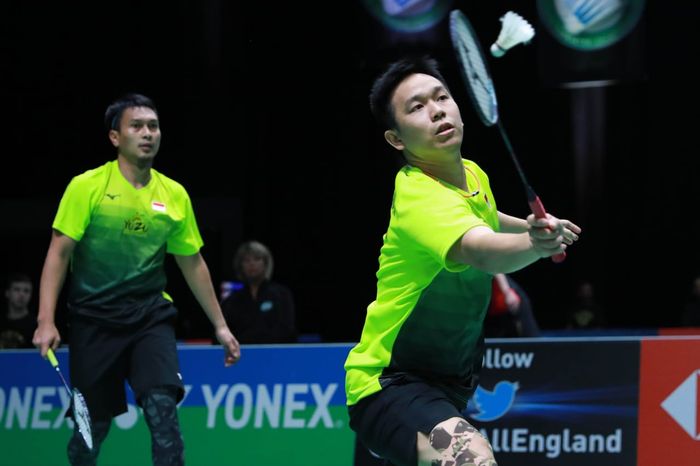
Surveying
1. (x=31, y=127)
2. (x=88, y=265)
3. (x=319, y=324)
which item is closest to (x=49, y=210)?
(x=31, y=127)

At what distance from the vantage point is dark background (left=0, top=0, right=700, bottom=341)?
1115 cm

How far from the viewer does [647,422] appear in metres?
5.41

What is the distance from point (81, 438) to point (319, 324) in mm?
6855

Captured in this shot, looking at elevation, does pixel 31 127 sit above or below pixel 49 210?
above

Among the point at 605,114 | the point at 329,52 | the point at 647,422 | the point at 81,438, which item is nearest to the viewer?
the point at 81,438

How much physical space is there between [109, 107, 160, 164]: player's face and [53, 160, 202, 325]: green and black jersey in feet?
0.39

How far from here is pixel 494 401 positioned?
5.59 meters

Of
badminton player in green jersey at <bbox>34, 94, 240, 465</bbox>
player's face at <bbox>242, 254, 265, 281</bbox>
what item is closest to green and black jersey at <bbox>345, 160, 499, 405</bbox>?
badminton player in green jersey at <bbox>34, 94, 240, 465</bbox>

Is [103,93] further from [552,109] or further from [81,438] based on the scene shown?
[81,438]

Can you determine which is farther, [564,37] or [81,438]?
[564,37]

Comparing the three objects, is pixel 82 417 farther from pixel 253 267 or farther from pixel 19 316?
pixel 19 316

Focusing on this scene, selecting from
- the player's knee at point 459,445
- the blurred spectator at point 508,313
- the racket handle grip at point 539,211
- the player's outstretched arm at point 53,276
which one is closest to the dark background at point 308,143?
the blurred spectator at point 508,313

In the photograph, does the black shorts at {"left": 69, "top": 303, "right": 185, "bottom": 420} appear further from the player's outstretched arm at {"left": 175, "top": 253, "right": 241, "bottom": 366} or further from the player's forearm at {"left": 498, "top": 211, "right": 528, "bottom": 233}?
the player's forearm at {"left": 498, "top": 211, "right": 528, "bottom": 233}

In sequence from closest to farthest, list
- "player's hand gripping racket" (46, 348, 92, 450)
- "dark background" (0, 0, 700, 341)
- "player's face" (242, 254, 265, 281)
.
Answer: "player's hand gripping racket" (46, 348, 92, 450) → "player's face" (242, 254, 265, 281) → "dark background" (0, 0, 700, 341)
